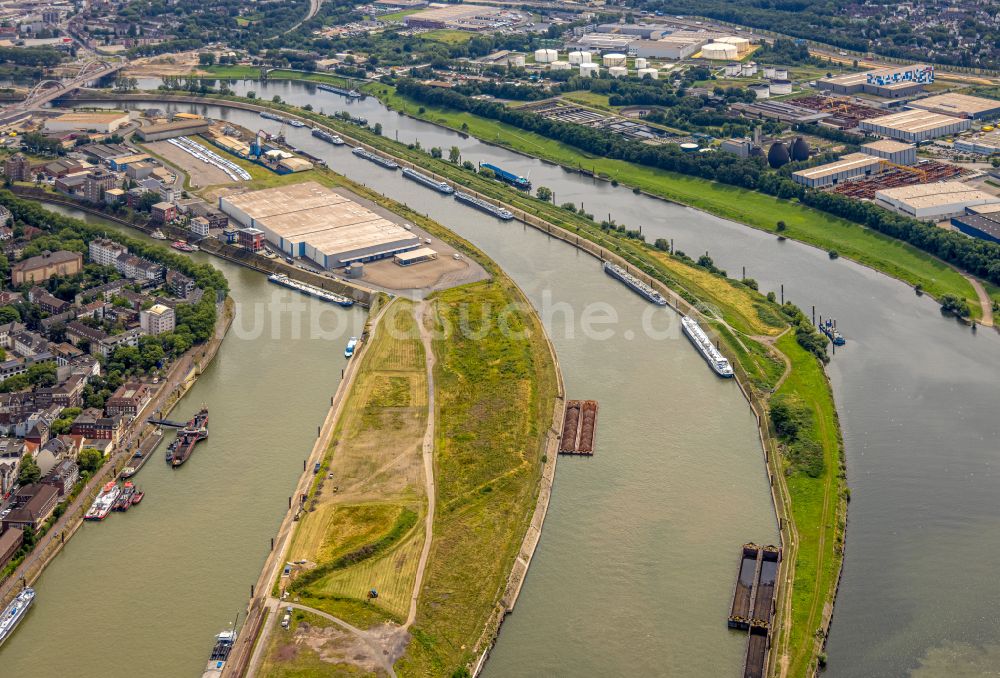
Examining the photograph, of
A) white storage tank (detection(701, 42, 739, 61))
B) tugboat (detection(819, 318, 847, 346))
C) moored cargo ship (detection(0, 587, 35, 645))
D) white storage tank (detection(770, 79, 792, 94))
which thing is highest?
white storage tank (detection(701, 42, 739, 61))

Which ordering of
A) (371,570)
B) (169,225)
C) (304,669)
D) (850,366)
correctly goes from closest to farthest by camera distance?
(304,669) → (371,570) → (850,366) → (169,225)

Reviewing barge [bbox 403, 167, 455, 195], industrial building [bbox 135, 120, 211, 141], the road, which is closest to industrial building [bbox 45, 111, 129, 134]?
industrial building [bbox 135, 120, 211, 141]

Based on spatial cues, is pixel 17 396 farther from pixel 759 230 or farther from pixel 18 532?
pixel 759 230

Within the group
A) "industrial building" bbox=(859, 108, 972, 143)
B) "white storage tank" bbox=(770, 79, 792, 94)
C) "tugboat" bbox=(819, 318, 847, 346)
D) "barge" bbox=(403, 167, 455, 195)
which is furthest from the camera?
"white storage tank" bbox=(770, 79, 792, 94)

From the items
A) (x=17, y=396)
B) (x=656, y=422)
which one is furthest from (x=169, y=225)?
(x=656, y=422)

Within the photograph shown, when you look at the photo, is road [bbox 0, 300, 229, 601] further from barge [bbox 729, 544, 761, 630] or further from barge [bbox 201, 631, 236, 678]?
barge [bbox 729, 544, 761, 630]

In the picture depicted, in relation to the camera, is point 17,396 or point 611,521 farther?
point 17,396
